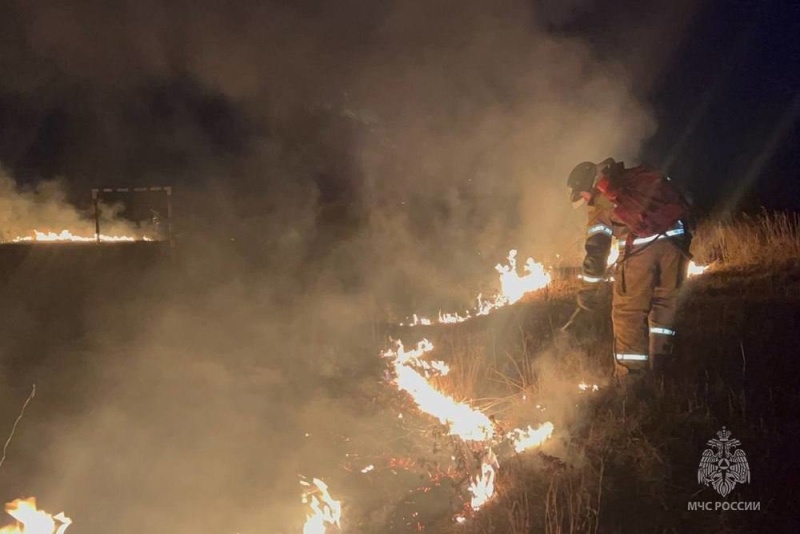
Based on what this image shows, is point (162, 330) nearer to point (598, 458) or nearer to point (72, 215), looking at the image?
point (598, 458)

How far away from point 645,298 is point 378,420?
2.02 meters

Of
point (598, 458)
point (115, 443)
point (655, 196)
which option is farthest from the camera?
point (115, 443)

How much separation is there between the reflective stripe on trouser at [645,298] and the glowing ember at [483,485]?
122cm

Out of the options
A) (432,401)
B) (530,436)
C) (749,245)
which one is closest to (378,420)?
(432,401)

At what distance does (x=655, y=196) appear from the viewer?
12.8ft

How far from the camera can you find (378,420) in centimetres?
465

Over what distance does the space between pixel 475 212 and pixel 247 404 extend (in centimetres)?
461

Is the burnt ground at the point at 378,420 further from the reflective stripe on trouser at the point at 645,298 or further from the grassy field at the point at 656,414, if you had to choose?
the reflective stripe on trouser at the point at 645,298

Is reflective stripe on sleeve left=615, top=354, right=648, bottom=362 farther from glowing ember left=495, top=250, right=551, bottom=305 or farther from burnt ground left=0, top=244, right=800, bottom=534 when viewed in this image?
glowing ember left=495, top=250, right=551, bottom=305

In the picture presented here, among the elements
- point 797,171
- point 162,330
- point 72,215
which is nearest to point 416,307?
point 162,330

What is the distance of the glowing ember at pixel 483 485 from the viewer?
317 cm

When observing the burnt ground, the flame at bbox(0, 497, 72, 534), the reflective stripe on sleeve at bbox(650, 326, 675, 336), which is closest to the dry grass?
the burnt ground

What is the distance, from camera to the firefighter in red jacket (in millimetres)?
3902

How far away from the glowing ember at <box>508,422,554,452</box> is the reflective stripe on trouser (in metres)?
0.66
